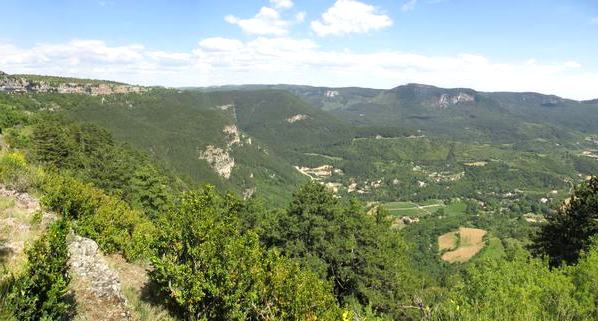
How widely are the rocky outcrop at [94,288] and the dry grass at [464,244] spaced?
113095 millimetres

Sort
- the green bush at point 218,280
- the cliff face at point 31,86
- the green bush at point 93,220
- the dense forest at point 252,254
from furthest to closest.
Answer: the cliff face at point 31,86
the green bush at point 93,220
the green bush at point 218,280
the dense forest at point 252,254

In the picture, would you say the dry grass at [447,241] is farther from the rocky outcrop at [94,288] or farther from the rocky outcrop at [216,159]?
the rocky outcrop at [94,288]

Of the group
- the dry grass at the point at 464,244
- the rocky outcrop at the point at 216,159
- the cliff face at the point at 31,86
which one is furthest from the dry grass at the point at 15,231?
the rocky outcrop at the point at 216,159

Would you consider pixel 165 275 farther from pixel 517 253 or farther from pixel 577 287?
pixel 517 253

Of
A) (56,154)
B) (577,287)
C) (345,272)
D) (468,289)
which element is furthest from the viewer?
(56,154)

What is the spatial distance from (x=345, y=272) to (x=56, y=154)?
44.5 metres

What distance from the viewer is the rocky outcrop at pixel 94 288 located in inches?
586

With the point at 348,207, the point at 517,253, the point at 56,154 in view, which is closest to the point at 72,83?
the point at 56,154

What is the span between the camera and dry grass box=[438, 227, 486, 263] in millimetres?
119875

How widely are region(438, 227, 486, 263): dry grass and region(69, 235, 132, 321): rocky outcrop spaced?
371 feet

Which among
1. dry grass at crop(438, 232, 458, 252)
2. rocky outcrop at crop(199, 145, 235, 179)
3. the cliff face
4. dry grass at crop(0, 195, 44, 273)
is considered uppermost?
the cliff face

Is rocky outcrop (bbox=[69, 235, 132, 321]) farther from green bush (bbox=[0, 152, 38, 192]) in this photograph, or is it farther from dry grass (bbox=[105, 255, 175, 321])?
green bush (bbox=[0, 152, 38, 192])

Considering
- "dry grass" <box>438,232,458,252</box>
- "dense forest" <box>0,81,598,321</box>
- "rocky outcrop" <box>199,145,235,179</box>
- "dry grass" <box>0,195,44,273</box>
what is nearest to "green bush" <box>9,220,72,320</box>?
"dense forest" <box>0,81,598,321</box>

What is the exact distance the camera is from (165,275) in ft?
58.0
